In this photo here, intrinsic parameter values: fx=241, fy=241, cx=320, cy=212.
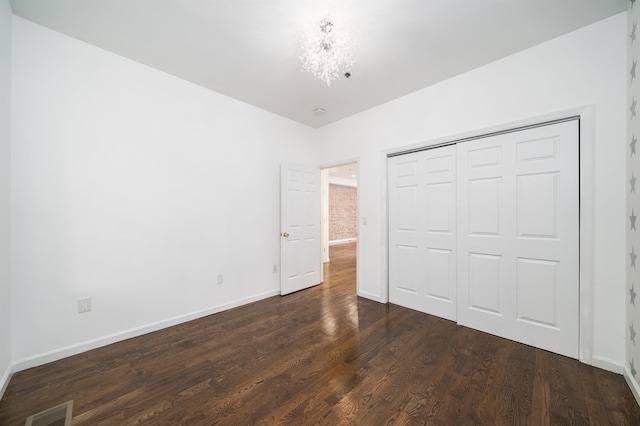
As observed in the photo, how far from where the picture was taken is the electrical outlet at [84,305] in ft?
7.37

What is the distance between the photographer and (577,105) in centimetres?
210

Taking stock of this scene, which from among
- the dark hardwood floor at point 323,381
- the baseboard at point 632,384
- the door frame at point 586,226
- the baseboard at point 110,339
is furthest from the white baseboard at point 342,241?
the baseboard at point 632,384

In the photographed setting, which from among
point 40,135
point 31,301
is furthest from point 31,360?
point 40,135

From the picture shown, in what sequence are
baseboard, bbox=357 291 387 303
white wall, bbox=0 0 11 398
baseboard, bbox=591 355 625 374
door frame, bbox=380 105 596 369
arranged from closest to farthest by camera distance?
1. white wall, bbox=0 0 11 398
2. baseboard, bbox=591 355 625 374
3. door frame, bbox=380 105 596 369
4. baseboard, bbox=357 291 387 303

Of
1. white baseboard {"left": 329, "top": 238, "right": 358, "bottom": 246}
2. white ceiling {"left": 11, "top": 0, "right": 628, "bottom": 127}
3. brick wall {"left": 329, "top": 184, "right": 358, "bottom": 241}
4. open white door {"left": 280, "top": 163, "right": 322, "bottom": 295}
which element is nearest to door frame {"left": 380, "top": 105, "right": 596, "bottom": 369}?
white ceiling {"left": 11, "top": 0, "right": 628, "bottom": 127}

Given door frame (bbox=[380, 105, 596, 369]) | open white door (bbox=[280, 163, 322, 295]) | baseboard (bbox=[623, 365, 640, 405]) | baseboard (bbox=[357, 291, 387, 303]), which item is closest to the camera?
baseboard (bbox=[623, 365, 640, 405])

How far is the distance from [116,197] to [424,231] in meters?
3.51

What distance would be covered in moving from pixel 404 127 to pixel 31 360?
4472 mm

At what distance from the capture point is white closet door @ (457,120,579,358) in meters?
2.17

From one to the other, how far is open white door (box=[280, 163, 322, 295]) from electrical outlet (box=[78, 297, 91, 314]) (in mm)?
2200

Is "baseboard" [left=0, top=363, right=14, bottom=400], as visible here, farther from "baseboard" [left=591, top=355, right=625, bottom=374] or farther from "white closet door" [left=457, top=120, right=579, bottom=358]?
"baseboard" [left=591, top=355, right=625, bottom=374]

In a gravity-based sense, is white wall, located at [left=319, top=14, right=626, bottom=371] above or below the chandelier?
below

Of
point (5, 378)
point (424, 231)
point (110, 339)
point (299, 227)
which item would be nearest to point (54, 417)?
point (5, 378)

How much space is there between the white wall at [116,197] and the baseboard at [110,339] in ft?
0.04
